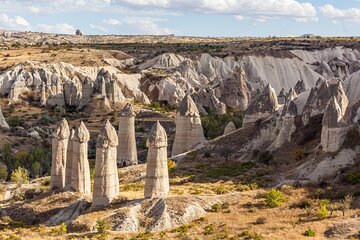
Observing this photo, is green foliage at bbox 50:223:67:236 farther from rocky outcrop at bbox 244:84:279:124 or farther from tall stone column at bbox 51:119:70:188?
rocky outcrop at bbox 244:84:279:124

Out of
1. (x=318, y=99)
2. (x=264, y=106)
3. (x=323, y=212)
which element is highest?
(x=318, y=99)

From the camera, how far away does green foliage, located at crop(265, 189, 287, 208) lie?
2983 cm

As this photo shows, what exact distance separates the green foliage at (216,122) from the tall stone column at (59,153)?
1025 inches

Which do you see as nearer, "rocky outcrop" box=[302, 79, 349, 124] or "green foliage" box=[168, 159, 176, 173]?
"green foliage" box=[168, 159, 176, 173]

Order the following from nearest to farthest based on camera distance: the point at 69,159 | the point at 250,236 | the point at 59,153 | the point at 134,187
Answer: the point at 250,236
the point at 69,159
the point at 59,153
the point at 134,187

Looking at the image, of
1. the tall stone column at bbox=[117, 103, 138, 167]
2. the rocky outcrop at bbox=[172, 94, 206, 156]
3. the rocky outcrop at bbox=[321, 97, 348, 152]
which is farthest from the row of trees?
the rocky outcrop at bbox=[321, 97, 348, 152]

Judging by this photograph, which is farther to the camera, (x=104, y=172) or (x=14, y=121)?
(x=14, y=121)

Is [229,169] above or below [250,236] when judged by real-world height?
above

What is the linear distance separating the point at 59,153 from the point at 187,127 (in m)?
13.6

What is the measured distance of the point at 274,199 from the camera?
2983 cm

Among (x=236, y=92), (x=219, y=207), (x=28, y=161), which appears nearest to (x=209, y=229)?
(x=219, y=207)

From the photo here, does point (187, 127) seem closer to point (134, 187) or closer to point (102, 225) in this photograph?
point (134, 187)

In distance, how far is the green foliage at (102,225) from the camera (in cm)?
2758

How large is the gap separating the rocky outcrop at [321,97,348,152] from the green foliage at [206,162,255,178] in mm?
6318
